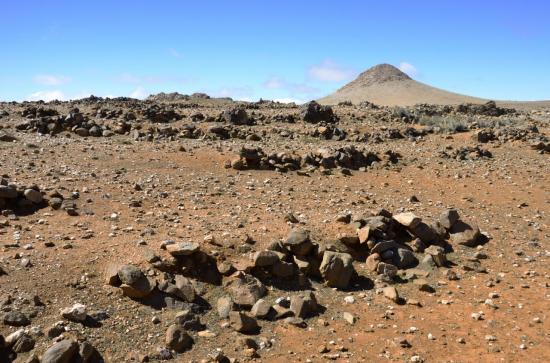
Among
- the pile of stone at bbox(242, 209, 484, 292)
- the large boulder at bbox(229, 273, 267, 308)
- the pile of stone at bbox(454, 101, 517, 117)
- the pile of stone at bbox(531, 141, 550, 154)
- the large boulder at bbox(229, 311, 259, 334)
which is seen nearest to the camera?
the large boulder at bbox(229, 311, 259, 334)

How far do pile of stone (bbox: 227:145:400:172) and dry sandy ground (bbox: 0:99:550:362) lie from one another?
384 millimetres

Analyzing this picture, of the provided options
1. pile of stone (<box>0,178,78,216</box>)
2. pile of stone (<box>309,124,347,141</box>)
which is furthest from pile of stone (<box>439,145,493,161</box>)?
pile of stone (<box>0,178,78,216</box>)

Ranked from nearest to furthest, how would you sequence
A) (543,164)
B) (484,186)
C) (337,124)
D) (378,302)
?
(378,302) → (484,186) → (543,164) → (337,124)

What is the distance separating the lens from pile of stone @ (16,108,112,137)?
1580 cm

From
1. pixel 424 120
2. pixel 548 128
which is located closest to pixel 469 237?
Answer: pixel 424 120

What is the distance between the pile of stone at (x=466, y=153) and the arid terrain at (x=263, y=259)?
1.64 meters

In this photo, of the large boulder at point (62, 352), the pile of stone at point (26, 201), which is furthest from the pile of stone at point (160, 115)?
the large boulder at point (62, 352)

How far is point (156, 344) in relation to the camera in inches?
202

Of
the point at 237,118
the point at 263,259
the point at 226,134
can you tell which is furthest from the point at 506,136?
the point at 263,259

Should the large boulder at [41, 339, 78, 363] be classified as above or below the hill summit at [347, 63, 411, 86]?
below

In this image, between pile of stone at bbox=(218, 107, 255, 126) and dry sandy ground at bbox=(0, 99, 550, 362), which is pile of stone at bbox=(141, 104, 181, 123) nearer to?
pile of stone at bbox=(218, 107, 255, 126)

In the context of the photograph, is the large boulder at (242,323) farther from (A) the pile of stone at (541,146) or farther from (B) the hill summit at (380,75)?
(B) the hill summit at (380,75)

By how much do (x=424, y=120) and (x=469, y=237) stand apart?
15.2 metres

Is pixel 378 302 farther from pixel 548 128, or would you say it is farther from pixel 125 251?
pixel 548 128
